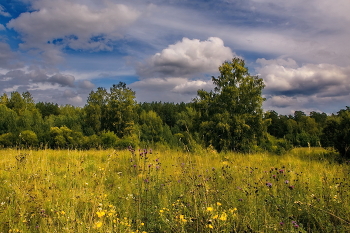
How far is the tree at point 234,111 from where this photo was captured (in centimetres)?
1883

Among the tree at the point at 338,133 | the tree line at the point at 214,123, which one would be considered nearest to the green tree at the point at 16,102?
the tree line at the point at 214,123

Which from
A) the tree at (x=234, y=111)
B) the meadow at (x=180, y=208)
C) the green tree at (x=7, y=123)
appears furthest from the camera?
the green tree at (x=7, y=123)

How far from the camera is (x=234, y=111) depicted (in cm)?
1986

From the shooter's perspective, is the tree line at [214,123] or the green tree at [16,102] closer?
the tree line at [214,123]

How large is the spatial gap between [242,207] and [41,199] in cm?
372

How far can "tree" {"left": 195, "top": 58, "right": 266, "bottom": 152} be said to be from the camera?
18828 millimetres

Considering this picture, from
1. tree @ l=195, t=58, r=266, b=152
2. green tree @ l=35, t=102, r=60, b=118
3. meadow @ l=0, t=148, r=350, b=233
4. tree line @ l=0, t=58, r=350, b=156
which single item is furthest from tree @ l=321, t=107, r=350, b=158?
green tree @ l=35, t=102, r=60, b=118

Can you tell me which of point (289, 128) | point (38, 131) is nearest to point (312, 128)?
point (289, 128)

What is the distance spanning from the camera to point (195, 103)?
70.1 ft

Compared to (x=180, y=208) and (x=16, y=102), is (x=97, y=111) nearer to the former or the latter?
(x=16, y=102)

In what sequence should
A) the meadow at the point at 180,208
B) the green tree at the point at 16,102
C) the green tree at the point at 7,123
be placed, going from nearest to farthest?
the meadow at the point at 180,208 < the green tree at the point at 7,123 < the green tree at the point at 16,102

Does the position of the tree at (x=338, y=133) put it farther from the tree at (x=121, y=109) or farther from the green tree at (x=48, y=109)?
the green tree at (x=48, y=109)

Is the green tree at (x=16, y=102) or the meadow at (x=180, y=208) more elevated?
the green tree at (x=16, y=102)

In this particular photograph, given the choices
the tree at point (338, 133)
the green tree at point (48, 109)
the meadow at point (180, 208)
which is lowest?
the meadow at point (180, 208)
